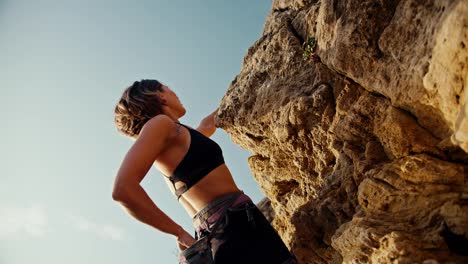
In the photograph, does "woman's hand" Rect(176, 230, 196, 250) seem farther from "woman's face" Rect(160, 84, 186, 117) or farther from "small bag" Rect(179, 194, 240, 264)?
"woman's face" Rect(160, 84, 186, 117)

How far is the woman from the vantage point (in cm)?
379

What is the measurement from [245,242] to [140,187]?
54.0 inches

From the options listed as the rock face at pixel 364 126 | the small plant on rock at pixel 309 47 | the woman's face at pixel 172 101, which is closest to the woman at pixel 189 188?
the woman's face at pixel 172 101

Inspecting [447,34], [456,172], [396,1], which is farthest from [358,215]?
[396,1]

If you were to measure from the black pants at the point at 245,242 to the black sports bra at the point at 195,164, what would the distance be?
0.61 metres

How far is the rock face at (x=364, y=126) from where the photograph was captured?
3346 mm

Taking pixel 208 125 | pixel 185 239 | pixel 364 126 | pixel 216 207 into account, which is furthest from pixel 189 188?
pixel 208 125

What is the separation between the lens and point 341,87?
5.30 m

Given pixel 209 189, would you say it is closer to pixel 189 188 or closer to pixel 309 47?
pixel 189 188

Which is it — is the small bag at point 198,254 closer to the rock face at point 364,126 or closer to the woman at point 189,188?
the woman at point 189,188

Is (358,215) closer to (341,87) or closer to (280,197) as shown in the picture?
(341,87)

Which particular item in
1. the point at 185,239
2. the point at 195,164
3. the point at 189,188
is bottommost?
the point at 185,239

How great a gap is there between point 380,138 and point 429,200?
96 cm

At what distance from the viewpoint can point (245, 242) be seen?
162 inches
